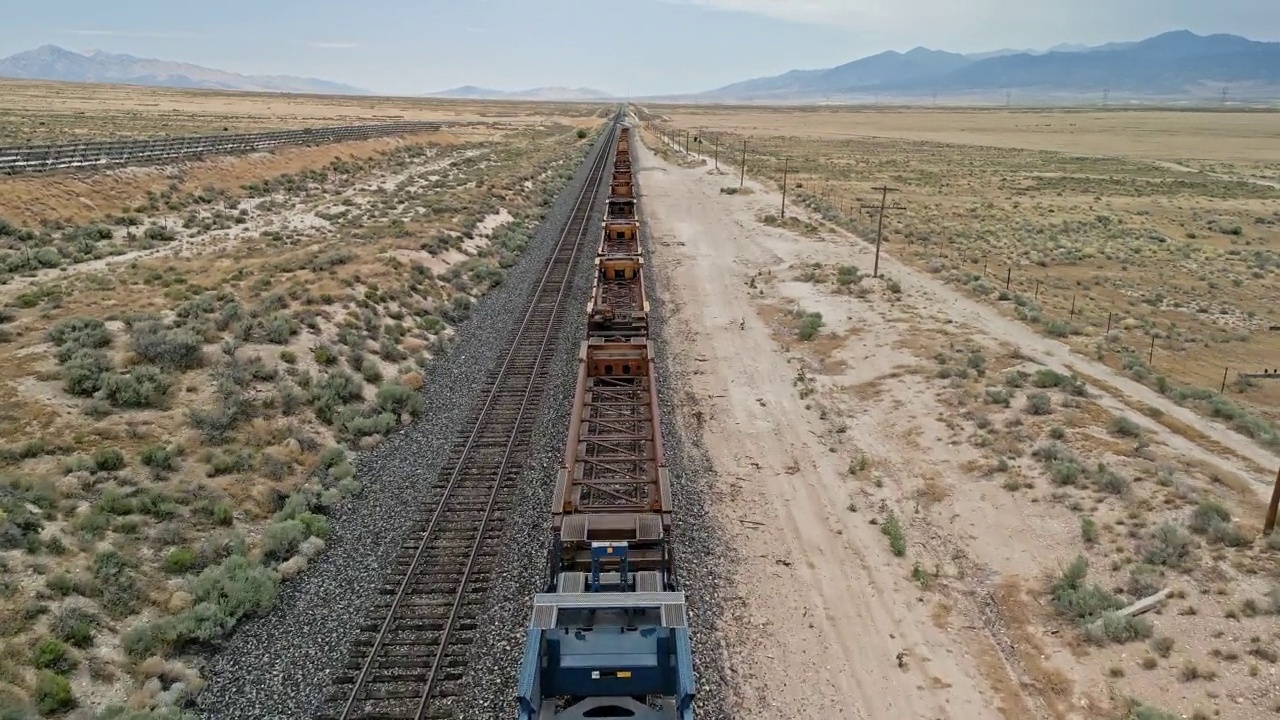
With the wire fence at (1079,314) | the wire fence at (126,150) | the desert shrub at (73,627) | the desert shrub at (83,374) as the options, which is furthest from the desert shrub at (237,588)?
the wire fence at (126,150)

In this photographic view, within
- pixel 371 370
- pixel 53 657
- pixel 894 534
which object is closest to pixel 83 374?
pixel 371 370

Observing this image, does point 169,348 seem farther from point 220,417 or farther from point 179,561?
point 179,561

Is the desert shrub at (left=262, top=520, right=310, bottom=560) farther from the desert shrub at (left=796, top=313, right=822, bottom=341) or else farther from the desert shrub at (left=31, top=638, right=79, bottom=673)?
the desert shrub at (left=796, top=313, right=822, bottom=341)

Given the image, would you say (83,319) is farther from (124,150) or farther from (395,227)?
(124,150)

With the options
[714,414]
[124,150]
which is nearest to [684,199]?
[124,150]

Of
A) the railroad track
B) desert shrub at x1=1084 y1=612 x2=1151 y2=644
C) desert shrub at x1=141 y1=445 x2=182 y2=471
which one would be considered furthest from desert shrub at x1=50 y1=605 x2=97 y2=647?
desert shrub at x1=1084 y1=612 x2=1151 y2=644

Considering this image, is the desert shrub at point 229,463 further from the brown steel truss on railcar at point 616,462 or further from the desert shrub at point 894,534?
the desert shrub at point 894,534
